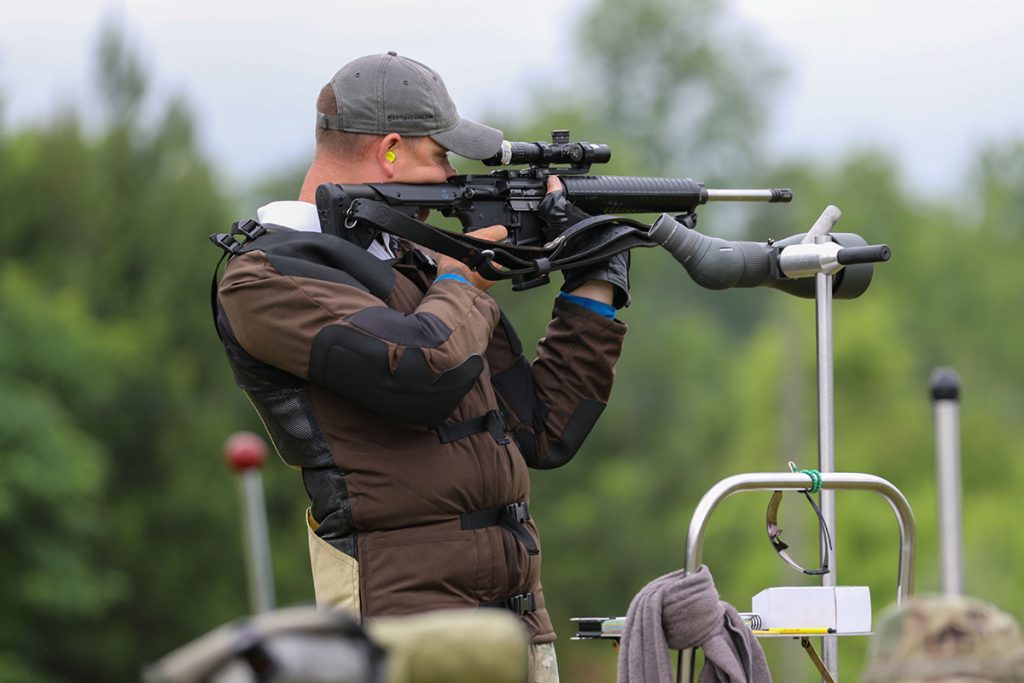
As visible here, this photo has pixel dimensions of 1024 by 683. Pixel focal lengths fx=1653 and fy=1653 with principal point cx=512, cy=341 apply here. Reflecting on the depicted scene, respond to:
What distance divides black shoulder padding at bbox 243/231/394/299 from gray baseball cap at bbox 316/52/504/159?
32cm

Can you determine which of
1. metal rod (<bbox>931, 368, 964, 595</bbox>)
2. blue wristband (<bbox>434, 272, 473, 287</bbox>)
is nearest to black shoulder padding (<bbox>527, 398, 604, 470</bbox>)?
blue wristband (<bbox>434, 272, 473, 287</bbox>)

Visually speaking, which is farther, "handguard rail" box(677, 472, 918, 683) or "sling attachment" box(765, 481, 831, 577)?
"sling attachment" box(765, 481, 831, 577)

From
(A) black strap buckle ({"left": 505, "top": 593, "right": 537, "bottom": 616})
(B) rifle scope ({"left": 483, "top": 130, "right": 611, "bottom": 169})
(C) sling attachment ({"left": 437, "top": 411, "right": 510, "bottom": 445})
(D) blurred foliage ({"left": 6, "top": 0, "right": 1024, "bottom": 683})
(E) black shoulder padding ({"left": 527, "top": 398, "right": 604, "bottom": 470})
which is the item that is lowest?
(D) blurred foliage ({"left": 6, "top": 0, "right": 1024, "bottom": 683})

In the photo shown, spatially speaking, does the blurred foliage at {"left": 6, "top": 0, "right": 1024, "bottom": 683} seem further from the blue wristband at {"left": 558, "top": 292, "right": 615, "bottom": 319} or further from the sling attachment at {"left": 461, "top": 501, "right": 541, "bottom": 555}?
the sling attachment at {"left": 461, "top": 501, "right": 541, "bottom": 555}

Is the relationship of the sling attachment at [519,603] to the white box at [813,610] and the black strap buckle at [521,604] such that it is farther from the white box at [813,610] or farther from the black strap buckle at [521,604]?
the white box at [813,610]

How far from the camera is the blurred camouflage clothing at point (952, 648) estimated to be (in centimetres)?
239

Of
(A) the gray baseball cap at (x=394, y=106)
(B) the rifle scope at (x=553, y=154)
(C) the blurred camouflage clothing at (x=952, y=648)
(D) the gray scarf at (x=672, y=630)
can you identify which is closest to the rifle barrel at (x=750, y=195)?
(B) the rifle scope at (x=553, y=154)

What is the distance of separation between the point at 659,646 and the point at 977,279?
1605 inches

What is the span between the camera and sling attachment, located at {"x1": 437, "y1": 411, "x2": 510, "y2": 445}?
3.72m

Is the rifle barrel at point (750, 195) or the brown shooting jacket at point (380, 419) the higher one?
the rifle barrel at point (750, 195)

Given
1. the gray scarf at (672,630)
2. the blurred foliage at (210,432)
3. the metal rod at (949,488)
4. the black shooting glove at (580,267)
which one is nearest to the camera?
the metal rod at (949,488)

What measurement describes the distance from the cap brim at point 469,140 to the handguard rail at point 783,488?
108 cm

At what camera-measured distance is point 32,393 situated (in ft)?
82.2

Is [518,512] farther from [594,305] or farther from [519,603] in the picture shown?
[594,305]
